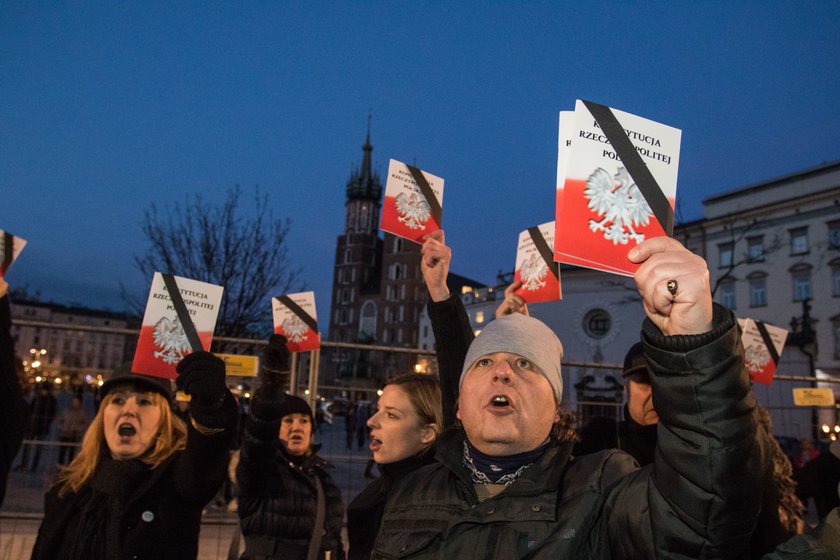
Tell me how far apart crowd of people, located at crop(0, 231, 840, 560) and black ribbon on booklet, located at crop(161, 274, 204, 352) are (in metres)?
0.47

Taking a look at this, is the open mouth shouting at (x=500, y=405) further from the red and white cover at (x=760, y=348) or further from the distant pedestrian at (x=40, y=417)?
the distant pedestrian at (x=40, y=417)

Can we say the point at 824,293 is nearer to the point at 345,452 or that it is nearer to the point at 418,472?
the point at 345,452

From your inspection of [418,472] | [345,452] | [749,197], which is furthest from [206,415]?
[749,197]

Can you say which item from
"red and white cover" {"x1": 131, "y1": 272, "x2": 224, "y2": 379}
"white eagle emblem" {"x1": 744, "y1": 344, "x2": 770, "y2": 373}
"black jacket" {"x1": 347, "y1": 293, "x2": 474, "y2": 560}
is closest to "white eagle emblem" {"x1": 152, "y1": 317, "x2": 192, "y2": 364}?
"red and white cover" {"x1": 131, "y1": 272, "x2": 224, "y2": 379}

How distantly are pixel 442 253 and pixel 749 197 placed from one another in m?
42.1

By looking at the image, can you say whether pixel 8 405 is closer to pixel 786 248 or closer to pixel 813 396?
pixel 813 396

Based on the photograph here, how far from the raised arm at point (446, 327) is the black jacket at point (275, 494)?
2.92 feet

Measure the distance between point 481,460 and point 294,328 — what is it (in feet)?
12.5

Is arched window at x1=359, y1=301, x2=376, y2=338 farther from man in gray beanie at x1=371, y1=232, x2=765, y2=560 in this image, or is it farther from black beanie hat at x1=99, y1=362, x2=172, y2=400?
man in gray beanie at x1=371, y1=232, x2=765, y2=560

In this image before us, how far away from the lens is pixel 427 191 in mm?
4438

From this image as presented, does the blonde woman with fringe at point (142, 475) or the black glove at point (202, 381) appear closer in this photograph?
the black glove at point (202, 381)

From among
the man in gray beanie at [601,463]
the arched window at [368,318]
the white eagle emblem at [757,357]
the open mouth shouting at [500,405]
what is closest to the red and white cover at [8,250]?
the man in gray beanie at [601,463]

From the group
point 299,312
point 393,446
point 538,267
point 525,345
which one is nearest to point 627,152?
point 525,345

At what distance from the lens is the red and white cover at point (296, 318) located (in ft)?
18.5
